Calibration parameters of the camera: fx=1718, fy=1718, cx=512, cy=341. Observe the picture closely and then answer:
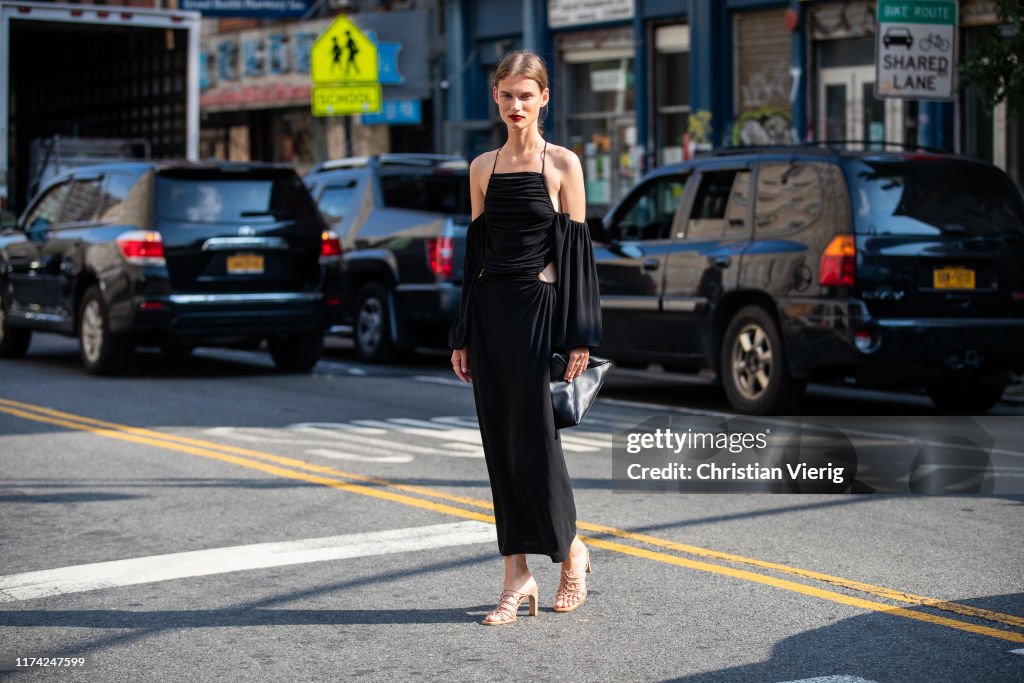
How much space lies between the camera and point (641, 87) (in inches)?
969

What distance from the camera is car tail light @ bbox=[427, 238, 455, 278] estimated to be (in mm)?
15375

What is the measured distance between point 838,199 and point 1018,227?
4.28 feet

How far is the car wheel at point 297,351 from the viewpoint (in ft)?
50.8

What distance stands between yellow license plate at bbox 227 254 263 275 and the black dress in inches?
342

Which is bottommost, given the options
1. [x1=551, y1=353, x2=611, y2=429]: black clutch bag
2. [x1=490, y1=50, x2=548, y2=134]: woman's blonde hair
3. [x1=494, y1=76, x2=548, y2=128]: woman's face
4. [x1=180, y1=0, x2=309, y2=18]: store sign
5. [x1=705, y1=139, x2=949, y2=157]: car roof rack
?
[x1=551, y1=353, x2=611, y2=429]: black clutch bag

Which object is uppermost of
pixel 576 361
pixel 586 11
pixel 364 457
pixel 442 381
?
pixel 586 11

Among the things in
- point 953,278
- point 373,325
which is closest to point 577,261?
point 953,278

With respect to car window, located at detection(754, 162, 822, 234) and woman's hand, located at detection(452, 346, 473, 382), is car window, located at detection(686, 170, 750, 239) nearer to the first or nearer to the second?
car window, located at detection(754, 162, 822, 234)

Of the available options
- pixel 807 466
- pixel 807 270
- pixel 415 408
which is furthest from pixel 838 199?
pixel 415 408

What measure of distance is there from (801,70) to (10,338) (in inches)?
414

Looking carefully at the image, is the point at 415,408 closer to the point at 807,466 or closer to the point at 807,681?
the point at 807,466

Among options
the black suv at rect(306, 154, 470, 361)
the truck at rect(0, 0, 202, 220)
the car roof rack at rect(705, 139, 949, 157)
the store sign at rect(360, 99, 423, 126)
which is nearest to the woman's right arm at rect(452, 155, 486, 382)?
the car roof rack at rect(705, 139, 949, 157)

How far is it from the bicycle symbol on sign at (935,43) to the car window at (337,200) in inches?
226

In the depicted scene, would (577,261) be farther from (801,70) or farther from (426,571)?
(801,70)
